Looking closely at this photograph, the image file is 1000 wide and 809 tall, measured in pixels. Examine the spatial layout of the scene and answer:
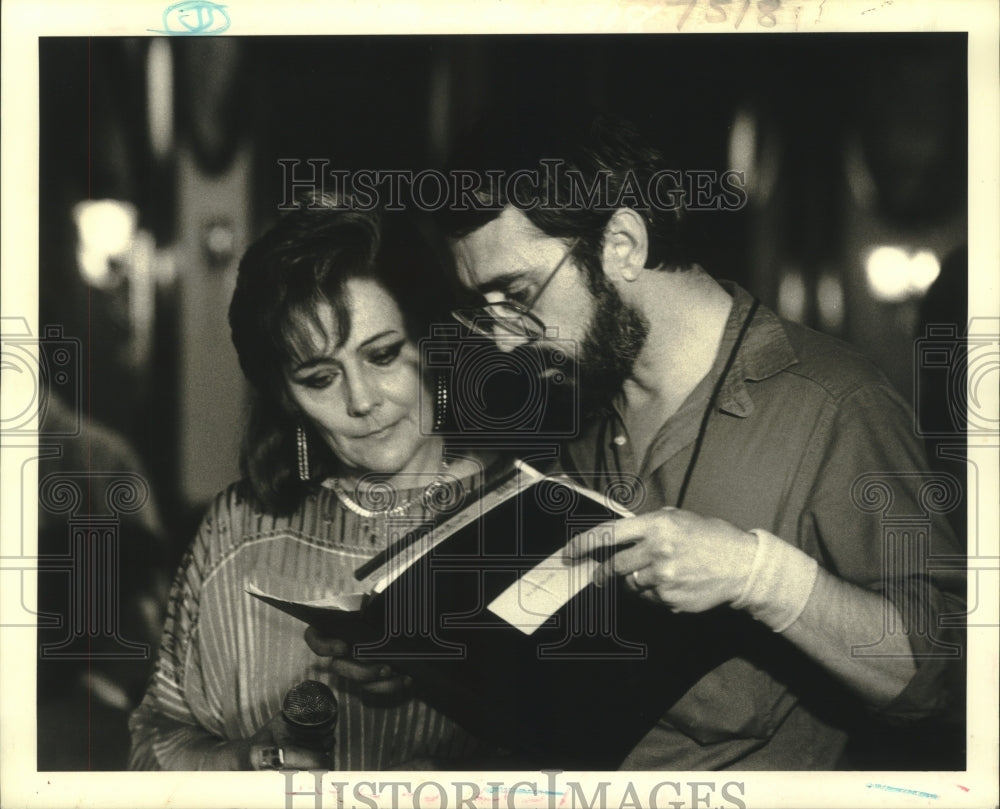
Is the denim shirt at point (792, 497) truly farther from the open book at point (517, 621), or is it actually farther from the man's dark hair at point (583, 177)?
the man's dark hair at point (583, 177)

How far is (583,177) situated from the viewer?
196cm

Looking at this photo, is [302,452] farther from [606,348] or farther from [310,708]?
[606,348]

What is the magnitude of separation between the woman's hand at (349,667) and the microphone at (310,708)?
5 cm

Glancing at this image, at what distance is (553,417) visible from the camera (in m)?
1.97

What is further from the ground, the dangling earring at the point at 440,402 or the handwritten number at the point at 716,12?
the handwritten number at the point at 716,12

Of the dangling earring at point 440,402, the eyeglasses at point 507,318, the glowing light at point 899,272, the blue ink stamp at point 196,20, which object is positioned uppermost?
the blue ink stamp at point 196,20

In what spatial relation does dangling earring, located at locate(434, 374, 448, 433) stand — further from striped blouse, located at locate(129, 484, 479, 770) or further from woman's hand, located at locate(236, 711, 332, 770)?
woman's hand, located at locate(236, 711, 332, 770)

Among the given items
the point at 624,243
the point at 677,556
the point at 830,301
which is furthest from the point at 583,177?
the point at 677,556

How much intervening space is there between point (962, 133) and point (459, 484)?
1.21m

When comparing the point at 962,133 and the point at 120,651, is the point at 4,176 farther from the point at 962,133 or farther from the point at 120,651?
the point at 962,133

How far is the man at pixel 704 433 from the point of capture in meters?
1.94

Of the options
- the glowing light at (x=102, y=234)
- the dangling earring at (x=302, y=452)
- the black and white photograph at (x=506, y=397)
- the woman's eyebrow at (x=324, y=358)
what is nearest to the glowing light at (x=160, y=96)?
the black and white photograph at (x=506, y=397)

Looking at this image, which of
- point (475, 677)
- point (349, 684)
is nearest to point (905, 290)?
point (475, 677)

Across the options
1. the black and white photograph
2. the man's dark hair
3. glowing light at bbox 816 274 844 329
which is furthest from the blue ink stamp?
glowing light at bbox 816 274 844 329
